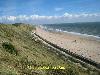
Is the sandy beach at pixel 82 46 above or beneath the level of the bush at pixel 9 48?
beneath

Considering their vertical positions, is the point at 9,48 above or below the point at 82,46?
above

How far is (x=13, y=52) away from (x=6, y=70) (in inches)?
256

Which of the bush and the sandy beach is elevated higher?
the bush

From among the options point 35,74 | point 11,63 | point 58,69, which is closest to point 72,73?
point 58,69

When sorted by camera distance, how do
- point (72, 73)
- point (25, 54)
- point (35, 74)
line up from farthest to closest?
point (25, 54)
point (72, 73)
point (35, 74)

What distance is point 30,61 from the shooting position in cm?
2200

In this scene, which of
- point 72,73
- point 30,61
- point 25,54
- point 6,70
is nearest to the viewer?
point 6,70

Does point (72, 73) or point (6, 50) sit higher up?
point (6, 50)

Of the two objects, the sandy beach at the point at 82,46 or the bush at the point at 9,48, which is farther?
the sandy beach at the point at 82,46

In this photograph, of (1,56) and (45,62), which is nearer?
(1,56)

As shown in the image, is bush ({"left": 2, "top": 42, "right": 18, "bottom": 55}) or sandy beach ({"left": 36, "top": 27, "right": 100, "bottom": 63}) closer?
bush ({"left": 2, "top": 42, "right": 18, "bottom": 55})

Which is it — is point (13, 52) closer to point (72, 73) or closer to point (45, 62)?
point (45, 62)

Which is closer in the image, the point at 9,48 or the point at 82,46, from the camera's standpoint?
the point at 9,48

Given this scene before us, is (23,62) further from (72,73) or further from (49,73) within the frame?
(72,73)
